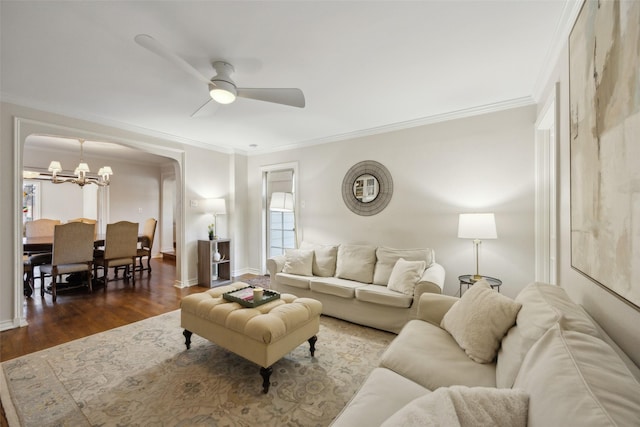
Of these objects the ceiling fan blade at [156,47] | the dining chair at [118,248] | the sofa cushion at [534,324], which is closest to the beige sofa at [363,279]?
the sofa cushion at [534,324]

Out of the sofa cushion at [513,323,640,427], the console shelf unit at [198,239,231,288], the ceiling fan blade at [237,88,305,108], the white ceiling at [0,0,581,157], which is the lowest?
the console shelf unit at [198,239,231,288]

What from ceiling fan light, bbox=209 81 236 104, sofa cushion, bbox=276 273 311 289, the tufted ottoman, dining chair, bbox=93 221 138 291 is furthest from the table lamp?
dining chair, bbox=93 221 138 291

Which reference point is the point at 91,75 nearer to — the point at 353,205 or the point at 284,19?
the point at 284,19

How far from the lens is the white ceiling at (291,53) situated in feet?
5.56

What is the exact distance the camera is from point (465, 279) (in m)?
2.90

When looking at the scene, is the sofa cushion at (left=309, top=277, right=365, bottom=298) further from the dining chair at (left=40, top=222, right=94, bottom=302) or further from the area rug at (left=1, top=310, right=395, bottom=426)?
the dining chair at (left=40, top=222, right=94, bottom=302)

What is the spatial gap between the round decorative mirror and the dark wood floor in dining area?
2889 mm

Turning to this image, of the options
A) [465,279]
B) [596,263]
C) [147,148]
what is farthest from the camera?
[147,148]

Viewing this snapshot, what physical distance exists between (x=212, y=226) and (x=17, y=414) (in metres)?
3.28

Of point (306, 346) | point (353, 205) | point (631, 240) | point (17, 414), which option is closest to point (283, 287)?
point (306, 346)

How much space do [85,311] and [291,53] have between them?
3.95 m

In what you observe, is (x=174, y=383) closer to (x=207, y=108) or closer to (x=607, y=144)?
(x=207, y=108)

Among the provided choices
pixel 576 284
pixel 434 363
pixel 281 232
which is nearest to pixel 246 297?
pixel 434 363

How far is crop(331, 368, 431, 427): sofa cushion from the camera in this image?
3.43 ft
